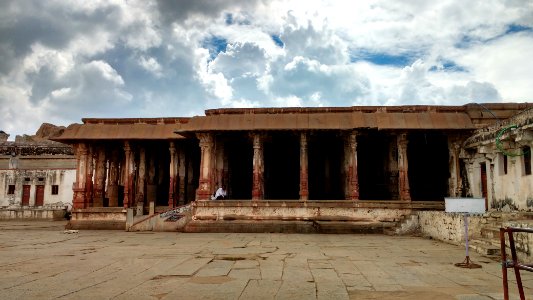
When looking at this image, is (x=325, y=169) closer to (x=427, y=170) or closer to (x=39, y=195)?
(x=427, y=170)

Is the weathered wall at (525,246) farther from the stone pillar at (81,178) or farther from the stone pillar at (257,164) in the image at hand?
the stone pillar at (81,178)

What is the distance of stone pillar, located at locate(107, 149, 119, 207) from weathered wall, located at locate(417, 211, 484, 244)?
56.8ft

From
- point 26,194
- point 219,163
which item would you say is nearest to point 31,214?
point 26,194

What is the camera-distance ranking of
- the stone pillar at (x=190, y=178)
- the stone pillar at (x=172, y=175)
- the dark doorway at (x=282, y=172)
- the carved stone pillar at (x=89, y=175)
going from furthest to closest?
the stone pillar at (x=190, y=178) → the dark doorway at (x=282, y=172) → the stone pillar at (x=172, y=175) → the carved stone pillar at (x=89, y=175)

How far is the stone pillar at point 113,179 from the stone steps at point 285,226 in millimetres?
8798

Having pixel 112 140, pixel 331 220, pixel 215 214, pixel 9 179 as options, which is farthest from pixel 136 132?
pixel 9 179

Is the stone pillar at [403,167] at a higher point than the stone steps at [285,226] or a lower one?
higher

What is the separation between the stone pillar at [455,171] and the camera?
18359mm

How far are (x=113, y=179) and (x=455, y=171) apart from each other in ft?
62.5

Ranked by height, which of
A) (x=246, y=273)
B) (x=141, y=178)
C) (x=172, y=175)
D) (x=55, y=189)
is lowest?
(x=246, y=273)

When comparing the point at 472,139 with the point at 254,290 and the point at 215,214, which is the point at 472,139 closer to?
the point at 215,214

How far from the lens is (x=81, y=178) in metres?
21.9

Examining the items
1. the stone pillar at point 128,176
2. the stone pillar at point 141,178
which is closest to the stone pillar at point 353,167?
the stone pillar at point 128,176

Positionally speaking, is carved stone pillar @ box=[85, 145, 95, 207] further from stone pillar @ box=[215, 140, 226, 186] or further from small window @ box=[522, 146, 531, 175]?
small window @ box=[522, 146, 531, 175]
